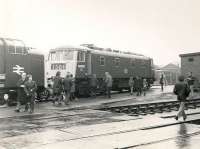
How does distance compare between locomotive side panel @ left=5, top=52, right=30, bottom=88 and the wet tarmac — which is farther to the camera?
locomotive side panel @ left=5, top=52, right=30, bottom=88

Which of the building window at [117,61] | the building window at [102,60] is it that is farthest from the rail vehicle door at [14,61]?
the building window at [117,61]

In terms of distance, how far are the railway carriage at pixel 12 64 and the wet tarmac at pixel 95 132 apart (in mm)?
5000

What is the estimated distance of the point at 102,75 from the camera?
2831 cm

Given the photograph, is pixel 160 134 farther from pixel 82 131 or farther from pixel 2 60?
pixel 2 60

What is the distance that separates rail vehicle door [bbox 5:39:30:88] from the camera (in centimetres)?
2012

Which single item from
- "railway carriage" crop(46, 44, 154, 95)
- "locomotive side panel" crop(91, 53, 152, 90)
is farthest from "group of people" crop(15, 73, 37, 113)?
"locomotive side panel" crop(91, 53, 152, 90)

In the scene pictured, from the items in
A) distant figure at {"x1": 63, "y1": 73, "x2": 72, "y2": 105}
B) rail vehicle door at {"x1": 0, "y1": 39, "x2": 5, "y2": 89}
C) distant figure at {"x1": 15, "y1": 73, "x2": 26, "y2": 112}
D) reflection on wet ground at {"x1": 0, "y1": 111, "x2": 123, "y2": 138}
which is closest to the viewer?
reflection on wet ground at {"x1": 0, "y1": 111, "x2": 123, "y2": 138}

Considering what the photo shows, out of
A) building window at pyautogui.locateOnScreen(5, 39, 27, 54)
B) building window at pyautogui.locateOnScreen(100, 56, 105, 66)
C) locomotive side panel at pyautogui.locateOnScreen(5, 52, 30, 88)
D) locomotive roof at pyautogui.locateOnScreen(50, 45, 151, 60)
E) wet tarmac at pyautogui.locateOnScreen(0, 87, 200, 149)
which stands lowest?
wet tarmac at pyautogui.locateOnScreen(0, 87, 200, 149)

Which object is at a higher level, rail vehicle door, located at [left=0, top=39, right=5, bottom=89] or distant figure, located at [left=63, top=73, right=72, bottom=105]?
rail vehicle door, located at [left=0, top=39, right=5, bottom=89]

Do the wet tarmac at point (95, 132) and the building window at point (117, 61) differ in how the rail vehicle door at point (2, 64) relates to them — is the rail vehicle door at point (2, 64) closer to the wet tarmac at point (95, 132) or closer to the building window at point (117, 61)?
the wet tarmac at point (95, 132)

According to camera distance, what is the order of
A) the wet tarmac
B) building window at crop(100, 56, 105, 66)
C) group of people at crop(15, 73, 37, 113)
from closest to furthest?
the wet tarmac, group of people at crop(15, 73, 37, 113), building window at crop(100, 56, 105, 66)

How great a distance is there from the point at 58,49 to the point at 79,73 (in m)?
2.38

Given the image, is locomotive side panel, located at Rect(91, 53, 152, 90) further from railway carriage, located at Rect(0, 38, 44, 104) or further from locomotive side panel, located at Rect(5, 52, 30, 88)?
locomotive side panel, located at Rect(5, 52, 30, 88)

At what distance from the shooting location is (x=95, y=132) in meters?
11.0
